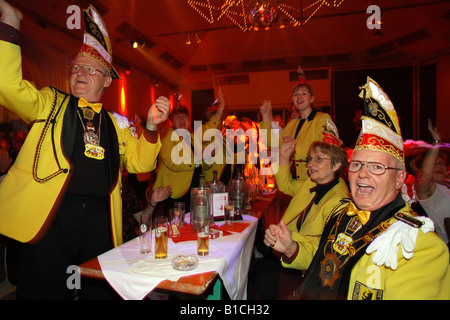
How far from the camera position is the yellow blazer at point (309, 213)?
1.87 metres

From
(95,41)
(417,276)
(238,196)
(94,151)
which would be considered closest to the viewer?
(417,276)

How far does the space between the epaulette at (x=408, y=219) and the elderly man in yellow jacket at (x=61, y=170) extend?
163 cm

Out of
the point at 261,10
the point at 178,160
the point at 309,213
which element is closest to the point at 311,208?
the point at 309,213

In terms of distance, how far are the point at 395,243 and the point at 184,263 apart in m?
1.06

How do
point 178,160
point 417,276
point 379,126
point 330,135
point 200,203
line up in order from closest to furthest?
point 417,276, point 379,126, point 200,203, point 330,135, point 178,160

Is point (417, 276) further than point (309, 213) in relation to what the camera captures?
No

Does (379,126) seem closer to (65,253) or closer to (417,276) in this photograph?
(417,276)

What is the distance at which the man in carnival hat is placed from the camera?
118 centimetres

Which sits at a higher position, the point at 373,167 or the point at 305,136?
the point at 305,136

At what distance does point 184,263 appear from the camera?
1620mm

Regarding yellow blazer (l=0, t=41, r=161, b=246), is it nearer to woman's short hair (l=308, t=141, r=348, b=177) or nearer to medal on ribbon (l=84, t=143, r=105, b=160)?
medal on ribbon (l=84, t=143, r=105, b=160)

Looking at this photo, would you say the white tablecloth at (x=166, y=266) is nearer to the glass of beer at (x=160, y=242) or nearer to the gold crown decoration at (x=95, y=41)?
the glass of beer at (x=160, y=242)

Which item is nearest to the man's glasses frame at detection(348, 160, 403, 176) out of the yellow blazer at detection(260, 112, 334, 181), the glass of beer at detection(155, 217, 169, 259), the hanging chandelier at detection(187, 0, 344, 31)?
the glass of beer at detection(155, 217, 169, 259)

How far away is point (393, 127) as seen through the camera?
59.6 inches
